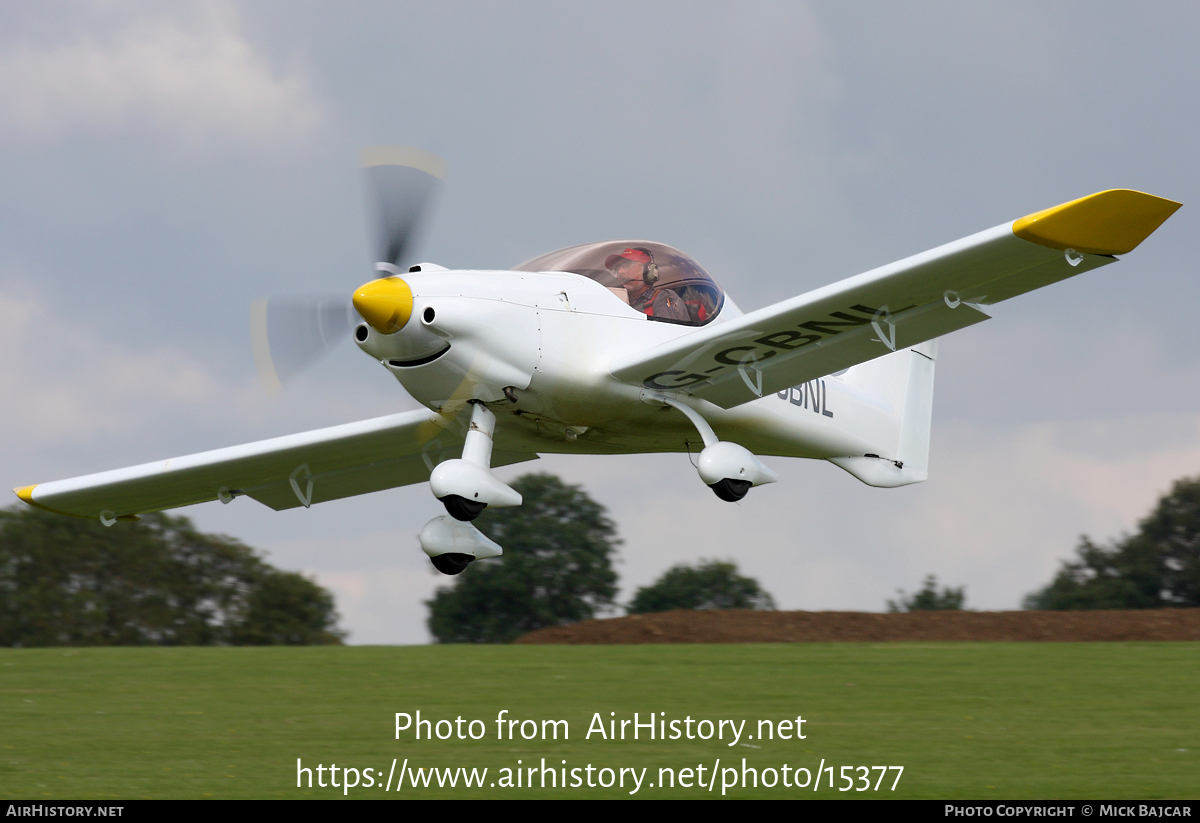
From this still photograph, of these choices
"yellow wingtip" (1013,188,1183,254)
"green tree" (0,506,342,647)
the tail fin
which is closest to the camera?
"yellow wingtip" (1013,188,1183,254)

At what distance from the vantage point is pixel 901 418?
1459 cm

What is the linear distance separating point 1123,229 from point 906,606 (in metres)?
32.8

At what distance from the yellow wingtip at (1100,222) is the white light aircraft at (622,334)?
0.04ft

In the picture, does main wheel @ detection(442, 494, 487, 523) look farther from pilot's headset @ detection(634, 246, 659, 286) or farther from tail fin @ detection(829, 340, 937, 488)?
tail fin @ detection(829, 340, 937, 488)

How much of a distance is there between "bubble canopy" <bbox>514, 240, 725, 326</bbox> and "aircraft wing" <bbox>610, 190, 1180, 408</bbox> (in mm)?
484

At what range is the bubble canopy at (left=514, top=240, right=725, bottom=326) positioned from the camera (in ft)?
35.9

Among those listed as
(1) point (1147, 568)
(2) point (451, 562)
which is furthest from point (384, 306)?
(1) point (1147, 568)

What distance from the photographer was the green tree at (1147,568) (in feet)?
140

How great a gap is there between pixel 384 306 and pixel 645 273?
8.32 ft

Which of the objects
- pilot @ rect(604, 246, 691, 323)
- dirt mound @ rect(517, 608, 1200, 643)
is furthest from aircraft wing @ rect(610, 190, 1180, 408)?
dirt mound @ rect(517, 608, 1200, 643)

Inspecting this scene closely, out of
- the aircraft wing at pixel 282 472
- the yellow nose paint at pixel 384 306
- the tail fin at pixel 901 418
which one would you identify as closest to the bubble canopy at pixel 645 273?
the yellow nose paint at pixel 384 306

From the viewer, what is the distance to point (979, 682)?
1508 centimetres

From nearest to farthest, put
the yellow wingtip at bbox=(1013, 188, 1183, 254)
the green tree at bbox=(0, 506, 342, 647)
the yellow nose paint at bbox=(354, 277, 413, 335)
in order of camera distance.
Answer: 1. the yellow wingtip at bbox=(1013, 188, 1183, 254)
2. the yellow nose paint at bbox=(354, 277, 413, 335)
3. the green tree at bbox=(0, 506, 342, 647)

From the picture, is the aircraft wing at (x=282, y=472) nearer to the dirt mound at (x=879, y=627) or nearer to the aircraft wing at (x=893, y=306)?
the aircraft wing at (x=893, y=306)
